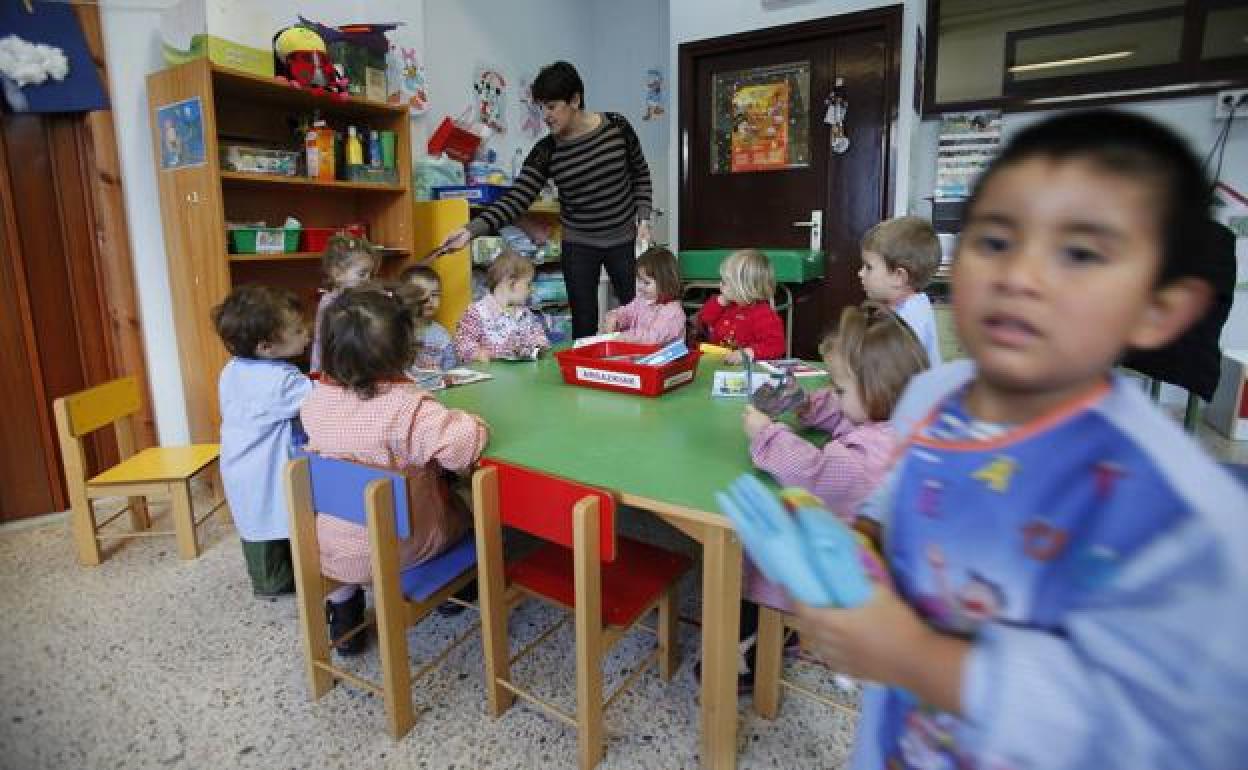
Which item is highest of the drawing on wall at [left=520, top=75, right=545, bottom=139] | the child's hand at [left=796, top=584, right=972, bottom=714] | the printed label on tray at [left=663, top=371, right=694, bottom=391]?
the drawing on wall at [left=520, top=75, right=545, bottom=139]

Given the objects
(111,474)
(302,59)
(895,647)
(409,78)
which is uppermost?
(409,78)

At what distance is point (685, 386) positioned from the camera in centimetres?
183

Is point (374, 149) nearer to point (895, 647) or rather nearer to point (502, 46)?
point (502, 46)

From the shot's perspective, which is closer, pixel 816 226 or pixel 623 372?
pixel 623 372

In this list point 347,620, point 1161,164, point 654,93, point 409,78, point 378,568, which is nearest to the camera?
point 1161,164

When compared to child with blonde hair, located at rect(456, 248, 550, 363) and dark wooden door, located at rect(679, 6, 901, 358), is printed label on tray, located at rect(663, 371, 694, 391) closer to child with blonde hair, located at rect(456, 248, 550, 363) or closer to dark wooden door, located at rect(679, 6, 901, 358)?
child with blonde hair, located at rect(456, 248, 550, 363)

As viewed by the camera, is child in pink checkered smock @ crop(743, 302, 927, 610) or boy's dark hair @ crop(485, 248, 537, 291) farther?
boy's dark hair @ crop(485, 248, 537, 291)

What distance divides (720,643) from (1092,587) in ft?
2.73

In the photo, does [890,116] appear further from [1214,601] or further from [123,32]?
[1214,601]

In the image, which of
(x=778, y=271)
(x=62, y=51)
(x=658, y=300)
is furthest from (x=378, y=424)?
(x=778, y=271)

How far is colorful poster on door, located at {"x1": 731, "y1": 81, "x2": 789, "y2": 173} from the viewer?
13.2ft

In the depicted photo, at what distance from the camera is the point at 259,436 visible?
1844mm

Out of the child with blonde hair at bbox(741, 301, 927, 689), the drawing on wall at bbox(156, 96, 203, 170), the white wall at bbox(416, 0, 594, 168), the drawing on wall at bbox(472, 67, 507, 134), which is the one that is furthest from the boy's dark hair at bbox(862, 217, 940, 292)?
the drawing on wall at bbox(472, 67, 507, 134)

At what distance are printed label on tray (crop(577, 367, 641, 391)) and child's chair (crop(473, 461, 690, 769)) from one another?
401mm
